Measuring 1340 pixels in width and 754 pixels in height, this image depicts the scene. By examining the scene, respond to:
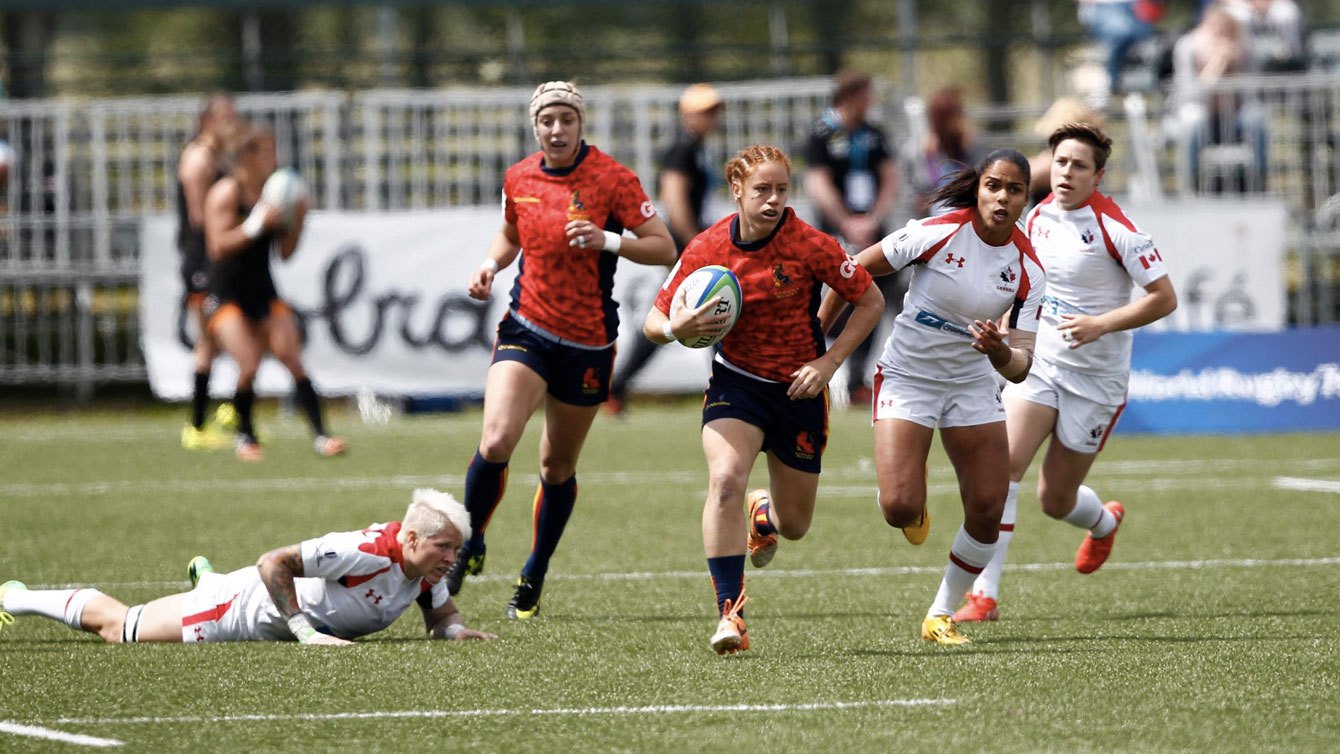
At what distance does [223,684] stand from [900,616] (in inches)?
105

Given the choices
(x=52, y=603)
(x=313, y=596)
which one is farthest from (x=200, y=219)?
(x=313, y=596)

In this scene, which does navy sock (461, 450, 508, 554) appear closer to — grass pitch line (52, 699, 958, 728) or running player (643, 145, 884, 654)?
running player (643, 145, 884, 654)

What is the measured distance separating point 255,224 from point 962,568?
24.0 ft

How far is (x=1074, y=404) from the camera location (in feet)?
25.2

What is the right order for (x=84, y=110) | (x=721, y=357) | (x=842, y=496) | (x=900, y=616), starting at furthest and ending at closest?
(x=84, y=110) → (x=842, y=496) → (x=900, y=616) → (x=721, y=357)

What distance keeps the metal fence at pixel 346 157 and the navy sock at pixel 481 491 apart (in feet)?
33.7

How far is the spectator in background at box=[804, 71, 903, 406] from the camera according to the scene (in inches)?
604

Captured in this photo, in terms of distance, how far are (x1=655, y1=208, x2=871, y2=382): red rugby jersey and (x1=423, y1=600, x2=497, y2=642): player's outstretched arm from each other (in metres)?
1.34

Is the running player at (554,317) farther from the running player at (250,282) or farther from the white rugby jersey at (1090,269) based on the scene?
the running player at (250,282)

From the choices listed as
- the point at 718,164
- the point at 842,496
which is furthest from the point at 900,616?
the point at 718,164

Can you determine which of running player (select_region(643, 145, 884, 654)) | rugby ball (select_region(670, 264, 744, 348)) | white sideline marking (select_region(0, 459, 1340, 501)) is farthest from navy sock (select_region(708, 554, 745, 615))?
white sideline marking (select_region(0, 459, 1340, 501))

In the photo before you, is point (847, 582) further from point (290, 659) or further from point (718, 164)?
point (718, 164)

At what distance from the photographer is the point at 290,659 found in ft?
20.9

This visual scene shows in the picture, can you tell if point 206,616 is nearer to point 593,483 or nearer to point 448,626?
point 448,626
